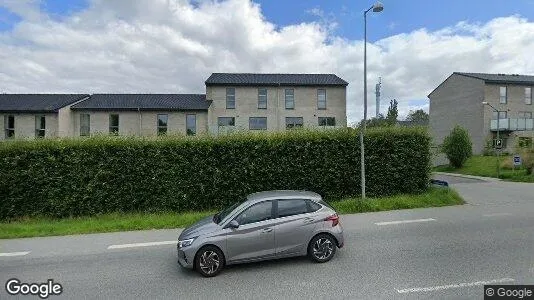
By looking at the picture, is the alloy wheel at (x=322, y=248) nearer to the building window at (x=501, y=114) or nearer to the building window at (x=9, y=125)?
the building window at (x=9, y=125)

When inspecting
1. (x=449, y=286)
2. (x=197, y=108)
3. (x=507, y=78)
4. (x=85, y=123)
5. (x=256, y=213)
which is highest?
(x=507, y=78)

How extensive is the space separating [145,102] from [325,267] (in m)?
29.5

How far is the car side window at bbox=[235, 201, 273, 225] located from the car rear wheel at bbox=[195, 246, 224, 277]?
691 millimetres

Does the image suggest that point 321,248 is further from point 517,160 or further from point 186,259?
point 517,160

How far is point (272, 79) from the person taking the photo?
33.3m

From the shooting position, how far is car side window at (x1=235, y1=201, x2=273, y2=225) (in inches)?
231

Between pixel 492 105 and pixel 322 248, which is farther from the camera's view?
pixel 492 105

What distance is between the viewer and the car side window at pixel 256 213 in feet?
19.2

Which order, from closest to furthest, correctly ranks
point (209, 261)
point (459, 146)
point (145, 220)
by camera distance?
point (209, 261)
point (145, 220)
point (459, 146)

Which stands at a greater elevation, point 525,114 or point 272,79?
point 272,79

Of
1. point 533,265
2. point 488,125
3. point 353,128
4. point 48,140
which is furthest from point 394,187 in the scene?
point 488,125

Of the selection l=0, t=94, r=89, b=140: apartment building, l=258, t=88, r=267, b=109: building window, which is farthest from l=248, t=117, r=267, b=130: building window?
l=0, t=94, r=89, b=140: apartment building

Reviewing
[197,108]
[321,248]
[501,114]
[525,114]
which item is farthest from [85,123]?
[525,114]

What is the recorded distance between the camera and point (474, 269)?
5293mm
